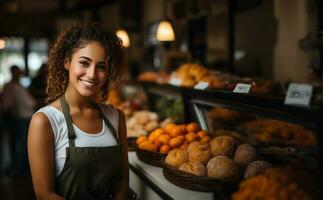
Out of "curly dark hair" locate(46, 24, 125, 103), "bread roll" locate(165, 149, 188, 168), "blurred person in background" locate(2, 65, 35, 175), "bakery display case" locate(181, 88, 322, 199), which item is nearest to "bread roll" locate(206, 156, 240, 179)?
"bakery display case" locate(181, 88, 322, 199)

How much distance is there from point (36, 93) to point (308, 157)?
816 centimetres

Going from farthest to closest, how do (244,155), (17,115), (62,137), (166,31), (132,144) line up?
1. (17,115)
2. (166,31)
3. (132,144)
4. (244,155)
5. (62,137)

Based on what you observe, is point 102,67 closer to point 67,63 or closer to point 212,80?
point 67,63

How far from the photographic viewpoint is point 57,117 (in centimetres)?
248

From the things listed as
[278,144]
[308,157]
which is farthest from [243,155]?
[278,144]

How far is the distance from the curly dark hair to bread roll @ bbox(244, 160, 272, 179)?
93cm

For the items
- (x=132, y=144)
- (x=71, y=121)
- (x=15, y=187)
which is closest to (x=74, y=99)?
(x=71, y=121)

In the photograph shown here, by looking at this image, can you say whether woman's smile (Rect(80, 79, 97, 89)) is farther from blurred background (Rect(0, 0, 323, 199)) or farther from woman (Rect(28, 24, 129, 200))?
blurred background (Rect(0, 0, 323, 199))

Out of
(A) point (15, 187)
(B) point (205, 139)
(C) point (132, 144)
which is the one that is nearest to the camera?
(B) point (205, 139)

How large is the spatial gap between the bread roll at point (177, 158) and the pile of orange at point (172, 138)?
10.3 inches

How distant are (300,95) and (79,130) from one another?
1.17m

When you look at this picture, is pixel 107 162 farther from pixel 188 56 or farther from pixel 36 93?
pixel 36 93

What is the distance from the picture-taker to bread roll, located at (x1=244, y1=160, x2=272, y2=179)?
8.35 feet

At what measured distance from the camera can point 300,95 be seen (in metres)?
2.02
